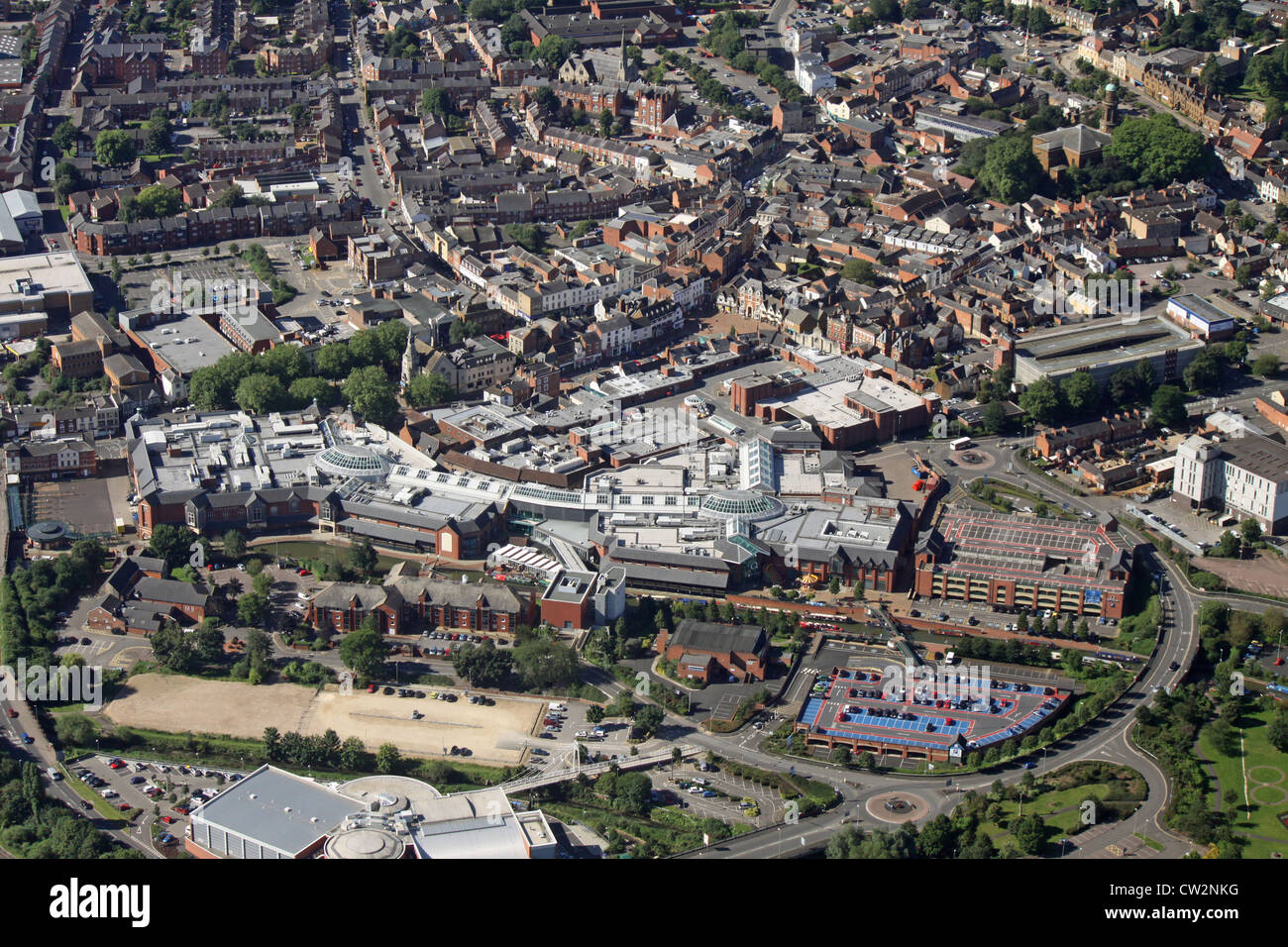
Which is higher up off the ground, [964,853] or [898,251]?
[898,251]

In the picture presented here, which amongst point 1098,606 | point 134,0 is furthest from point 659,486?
point 134,0

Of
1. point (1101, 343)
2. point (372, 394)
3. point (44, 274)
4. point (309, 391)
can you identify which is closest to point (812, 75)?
point (1101, 343)

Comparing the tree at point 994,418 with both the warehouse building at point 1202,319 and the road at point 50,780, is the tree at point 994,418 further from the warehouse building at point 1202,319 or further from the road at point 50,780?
the road at point 50,780

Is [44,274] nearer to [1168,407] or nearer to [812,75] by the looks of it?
[812,75]

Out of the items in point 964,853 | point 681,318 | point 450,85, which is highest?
point 450,85

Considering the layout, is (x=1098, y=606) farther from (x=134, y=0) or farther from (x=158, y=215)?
(x=134, y=0)

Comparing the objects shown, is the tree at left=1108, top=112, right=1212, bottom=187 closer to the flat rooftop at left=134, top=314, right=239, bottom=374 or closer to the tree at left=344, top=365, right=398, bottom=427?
the tree at left=344, top=365, right=398, bottom=427

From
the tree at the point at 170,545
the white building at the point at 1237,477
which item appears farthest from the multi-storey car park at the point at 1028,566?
the tree at the point at 170,545
